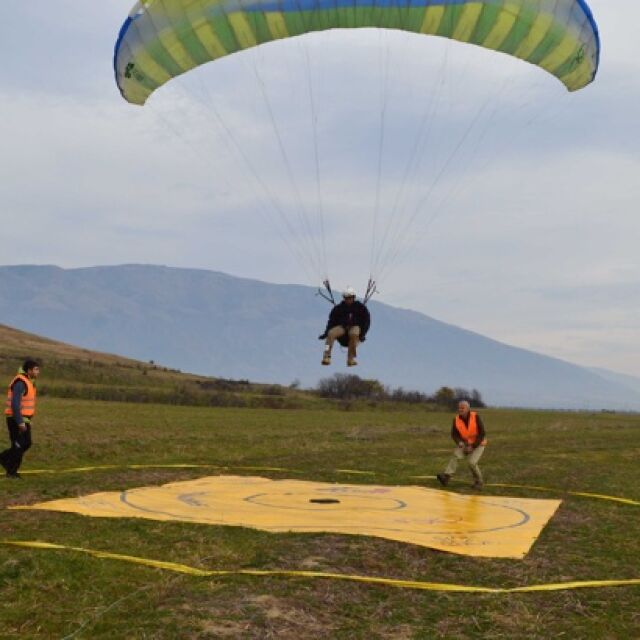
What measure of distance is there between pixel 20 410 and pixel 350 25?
399 inches

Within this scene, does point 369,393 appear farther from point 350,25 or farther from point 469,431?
point 350,25

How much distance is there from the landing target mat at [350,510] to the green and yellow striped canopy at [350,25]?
8870 millimetres

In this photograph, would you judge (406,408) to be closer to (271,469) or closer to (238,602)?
(271,469)

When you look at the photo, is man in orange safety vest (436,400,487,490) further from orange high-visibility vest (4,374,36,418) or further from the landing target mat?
orange high-visibility vest (4,374,36,418)

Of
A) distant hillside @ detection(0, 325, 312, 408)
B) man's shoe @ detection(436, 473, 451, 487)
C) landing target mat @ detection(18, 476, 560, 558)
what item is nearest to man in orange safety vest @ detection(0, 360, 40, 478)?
landing target mat @ detection(18, 476, 560, 558)

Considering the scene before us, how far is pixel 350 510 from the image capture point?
12.7 meters

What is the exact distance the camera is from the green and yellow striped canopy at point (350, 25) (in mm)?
15195

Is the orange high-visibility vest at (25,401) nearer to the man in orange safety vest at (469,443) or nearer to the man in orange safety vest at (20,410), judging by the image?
the man in orange safety vest at (20,410)

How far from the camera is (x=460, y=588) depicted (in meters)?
8.08

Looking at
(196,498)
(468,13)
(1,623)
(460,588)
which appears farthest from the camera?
(468,13)

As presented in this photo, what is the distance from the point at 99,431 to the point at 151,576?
2025cm

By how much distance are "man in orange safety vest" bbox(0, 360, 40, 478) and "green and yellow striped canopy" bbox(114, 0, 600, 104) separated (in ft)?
22.0

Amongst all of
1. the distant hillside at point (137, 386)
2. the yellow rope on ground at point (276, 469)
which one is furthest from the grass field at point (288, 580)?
the distant hillside at point (137, 386)

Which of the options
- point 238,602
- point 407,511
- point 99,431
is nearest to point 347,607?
point 238,602
